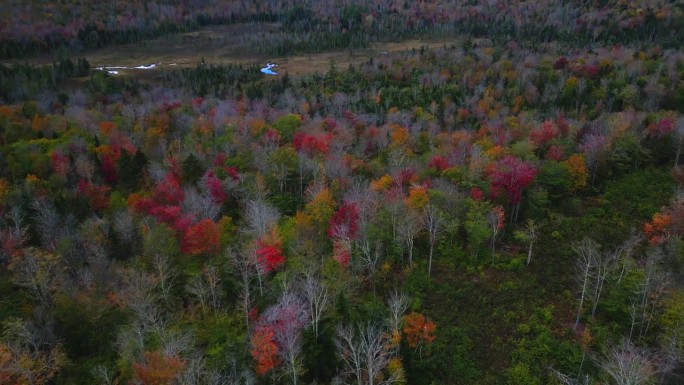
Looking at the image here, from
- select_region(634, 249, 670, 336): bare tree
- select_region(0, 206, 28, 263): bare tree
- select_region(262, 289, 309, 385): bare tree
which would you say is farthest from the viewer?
select_region(0, 206, 28, 263): bare tree

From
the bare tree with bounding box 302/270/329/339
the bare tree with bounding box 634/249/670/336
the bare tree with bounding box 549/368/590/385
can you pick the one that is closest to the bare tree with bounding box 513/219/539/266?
the bare tree with bounding box 634/249/670/336

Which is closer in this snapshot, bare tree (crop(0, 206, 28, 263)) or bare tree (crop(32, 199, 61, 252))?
bare tree (crop(0, 206, 28, 263))

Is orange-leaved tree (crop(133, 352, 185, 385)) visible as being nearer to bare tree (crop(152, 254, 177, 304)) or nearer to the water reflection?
bare tree (crop(152, 254, 177, 304))

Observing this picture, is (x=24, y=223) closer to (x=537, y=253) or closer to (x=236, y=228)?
(x=236, y=228)

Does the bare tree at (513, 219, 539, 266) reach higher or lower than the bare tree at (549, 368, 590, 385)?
higher

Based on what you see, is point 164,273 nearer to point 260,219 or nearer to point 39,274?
point 39,274

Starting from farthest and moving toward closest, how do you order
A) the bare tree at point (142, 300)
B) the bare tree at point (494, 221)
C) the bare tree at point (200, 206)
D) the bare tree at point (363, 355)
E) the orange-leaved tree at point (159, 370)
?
the bare tree at point (200, 206)
the bare tree at point (494, 221)
the bare tree at point (142, 300)
the bare tree at point (363, 355)
the orange-leaved tree at point (159, 370)

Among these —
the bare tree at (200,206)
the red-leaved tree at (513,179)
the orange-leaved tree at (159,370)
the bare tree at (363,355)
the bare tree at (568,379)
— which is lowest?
the bare tree at (568,379)

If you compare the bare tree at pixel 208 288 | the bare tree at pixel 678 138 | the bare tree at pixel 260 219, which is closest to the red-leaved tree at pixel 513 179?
the bare tree at pixel 678 138

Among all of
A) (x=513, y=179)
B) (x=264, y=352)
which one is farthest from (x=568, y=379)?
(x=513, y=179)

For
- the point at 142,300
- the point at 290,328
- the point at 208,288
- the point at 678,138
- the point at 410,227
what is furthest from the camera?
the point at 678,138

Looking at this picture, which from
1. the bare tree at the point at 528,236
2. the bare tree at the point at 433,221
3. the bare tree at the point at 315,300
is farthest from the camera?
the bare tree at the point at 528,236

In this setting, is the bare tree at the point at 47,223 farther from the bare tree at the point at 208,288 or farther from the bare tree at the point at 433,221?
the bare tree at the point at 433,221

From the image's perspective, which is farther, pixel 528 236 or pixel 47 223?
pixel 47 223
